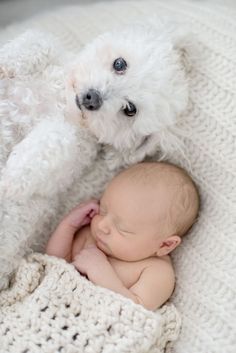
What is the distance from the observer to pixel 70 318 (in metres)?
1.37

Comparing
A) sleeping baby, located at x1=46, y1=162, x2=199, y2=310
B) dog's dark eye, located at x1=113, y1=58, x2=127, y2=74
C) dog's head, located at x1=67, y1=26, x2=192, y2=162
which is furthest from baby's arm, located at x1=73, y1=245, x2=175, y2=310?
dog's dark eye, located at x1=113, y1=58, x2=127, y2=74

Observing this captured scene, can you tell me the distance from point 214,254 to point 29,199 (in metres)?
0.48

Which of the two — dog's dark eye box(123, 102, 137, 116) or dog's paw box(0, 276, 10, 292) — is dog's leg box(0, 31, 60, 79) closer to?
dog's dark eye box(123, 102, 137, 116)

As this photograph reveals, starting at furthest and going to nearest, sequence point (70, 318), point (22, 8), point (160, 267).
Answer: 1. point (22, 8)
2. point (160, 267)
3. point (70, 318)

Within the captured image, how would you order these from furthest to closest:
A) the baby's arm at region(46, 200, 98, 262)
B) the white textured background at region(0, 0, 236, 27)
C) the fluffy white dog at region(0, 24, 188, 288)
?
1. the white textured background at region(0, 0, 236, 27)
2. the baby's arm at region(46, 200, 98, 262)
3. the fluffy white dog at region(0, 24, 188, 288)

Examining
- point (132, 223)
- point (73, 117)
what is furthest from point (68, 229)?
point (73, 117)

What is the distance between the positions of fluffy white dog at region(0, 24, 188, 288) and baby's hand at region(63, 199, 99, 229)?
2.5 inches

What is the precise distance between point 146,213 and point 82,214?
0.19 metres

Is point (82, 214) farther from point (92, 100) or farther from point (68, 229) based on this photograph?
point (92, 100)

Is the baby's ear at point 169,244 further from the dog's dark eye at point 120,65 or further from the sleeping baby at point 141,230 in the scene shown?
the dog's dark eye at point 120,65

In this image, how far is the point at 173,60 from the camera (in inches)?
57.9

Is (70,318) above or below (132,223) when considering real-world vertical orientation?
below

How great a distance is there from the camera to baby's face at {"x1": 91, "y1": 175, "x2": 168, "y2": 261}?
1.46 metres

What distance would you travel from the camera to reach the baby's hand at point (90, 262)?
1.44m
